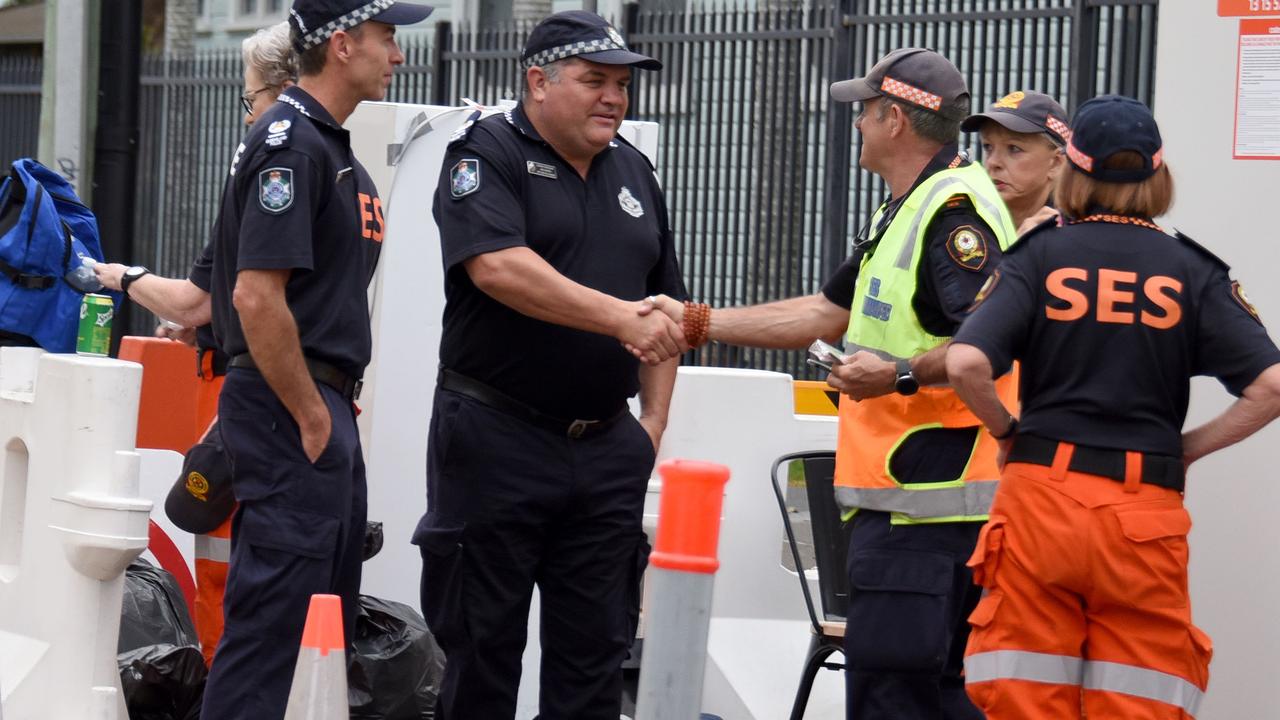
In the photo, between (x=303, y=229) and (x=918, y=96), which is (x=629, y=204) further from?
(x=303, y=229)

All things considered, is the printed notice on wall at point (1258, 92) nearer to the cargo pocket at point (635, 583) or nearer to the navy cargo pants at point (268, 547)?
the cargo pocket at point (635, 583)

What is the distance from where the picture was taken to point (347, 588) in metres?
4.78

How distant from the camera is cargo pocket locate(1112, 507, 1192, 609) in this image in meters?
4.15

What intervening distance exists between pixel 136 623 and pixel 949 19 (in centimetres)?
655

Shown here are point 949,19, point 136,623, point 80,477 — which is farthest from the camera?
point 949,19

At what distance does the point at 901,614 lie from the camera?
4.57 m

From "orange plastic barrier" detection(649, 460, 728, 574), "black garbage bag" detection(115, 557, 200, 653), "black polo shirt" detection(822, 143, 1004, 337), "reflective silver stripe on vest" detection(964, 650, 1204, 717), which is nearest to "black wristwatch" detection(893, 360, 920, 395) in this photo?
"black polo shirt" detection(822, 143, 1004, 337)

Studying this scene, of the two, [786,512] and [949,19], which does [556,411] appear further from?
[949,19]

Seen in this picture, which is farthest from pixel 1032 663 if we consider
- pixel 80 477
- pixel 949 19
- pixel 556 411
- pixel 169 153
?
pixel 169 153

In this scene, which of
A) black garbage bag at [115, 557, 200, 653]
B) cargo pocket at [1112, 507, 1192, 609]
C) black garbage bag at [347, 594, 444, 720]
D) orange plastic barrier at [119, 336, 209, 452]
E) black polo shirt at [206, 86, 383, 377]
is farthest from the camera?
orange plastic barrier at [119, 336, 209, 452]

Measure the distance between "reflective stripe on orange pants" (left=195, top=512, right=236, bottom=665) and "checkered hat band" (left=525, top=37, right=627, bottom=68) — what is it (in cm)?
214

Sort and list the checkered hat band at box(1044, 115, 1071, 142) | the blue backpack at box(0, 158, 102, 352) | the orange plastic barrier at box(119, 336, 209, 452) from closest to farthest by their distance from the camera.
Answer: the checkered hat band at box(1044, 115, 1071, 142) → the blue backpack at box(0, 158, 102, 352) → the orange plastic barrier at box(119, 336, 209, 452)

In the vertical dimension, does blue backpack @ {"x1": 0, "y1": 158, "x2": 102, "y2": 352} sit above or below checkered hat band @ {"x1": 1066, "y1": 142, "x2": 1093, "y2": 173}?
below

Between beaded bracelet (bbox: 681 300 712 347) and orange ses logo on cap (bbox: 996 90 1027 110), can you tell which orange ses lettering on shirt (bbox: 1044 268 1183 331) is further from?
orange ses logo on cap (bbox: 996 90 1027 110)
